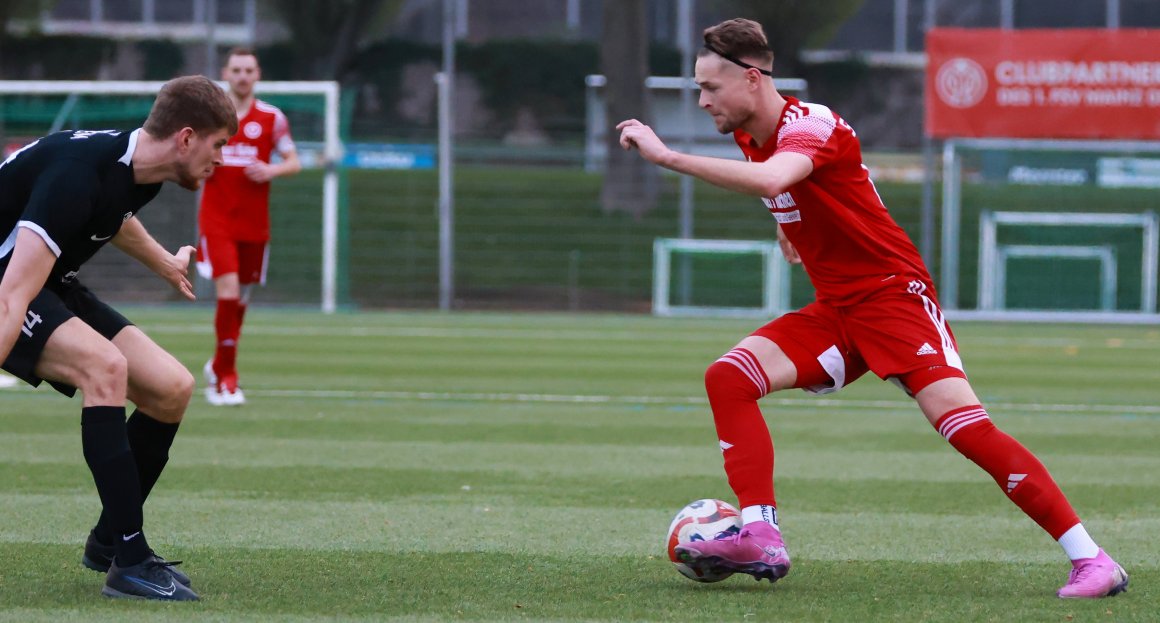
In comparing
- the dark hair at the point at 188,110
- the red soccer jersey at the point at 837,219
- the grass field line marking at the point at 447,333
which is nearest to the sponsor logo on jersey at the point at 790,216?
the red soccer jersey at the point at 837,219

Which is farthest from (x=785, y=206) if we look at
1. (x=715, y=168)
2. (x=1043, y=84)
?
(x=1043, y=84)

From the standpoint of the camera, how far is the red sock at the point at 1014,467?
5070 mm

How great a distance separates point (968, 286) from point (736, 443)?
20.4 meters

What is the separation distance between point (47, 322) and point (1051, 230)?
22.3 m

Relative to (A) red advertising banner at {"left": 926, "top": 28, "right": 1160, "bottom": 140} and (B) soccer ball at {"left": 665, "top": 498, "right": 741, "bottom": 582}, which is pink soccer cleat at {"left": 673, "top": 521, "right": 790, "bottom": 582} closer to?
(B) soccer ball at {"left": 665, "top": 498, "right": 741, "bottom": 582}

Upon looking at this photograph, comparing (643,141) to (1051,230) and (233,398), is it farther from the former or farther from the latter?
(1051,230)

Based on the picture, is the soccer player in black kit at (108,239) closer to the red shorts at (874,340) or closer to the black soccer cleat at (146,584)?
the black soccer cleat at (146,584)

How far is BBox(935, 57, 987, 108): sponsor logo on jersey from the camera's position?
21734mm

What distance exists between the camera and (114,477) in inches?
191

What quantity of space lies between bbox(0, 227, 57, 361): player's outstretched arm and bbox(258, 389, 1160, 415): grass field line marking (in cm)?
657

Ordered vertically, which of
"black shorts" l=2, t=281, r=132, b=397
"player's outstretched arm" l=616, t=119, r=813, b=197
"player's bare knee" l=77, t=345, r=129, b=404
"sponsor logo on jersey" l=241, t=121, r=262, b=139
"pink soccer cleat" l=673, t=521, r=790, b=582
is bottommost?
"pink soccer cleat" l=673, t=521, r=790, b=582

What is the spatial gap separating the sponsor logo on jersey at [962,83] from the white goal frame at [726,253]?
330cm

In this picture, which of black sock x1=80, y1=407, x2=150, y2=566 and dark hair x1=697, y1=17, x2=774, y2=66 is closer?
black sock x1=80, y1=407, x2=150, y2=566

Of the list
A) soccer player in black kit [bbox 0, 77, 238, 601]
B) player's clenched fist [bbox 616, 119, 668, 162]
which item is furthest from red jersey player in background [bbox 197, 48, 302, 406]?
player's clenched fist [bbox 616, 119, 668, 162]
